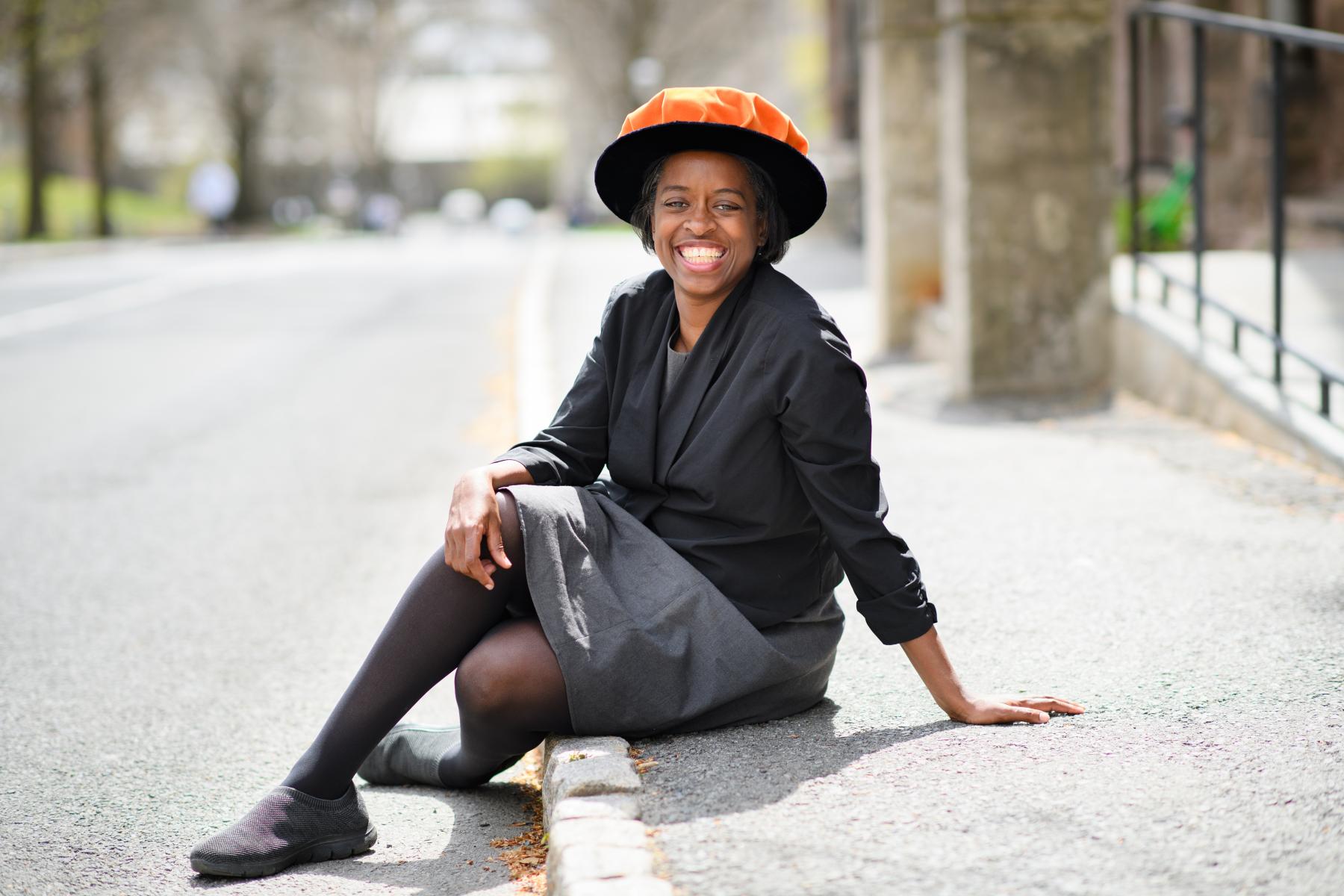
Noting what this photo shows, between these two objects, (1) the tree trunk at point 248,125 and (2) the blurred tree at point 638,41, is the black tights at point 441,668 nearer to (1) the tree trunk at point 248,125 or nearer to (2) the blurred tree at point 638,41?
(2) the blurred tree at point 638,41

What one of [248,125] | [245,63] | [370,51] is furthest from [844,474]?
[370,51]

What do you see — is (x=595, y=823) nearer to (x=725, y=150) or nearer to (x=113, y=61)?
(x=725, y=150)

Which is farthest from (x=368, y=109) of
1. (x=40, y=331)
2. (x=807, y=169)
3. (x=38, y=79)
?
(x=807, y=169)

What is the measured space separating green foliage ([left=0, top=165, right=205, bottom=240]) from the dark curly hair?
124ft

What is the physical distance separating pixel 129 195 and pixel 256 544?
61.9 meters

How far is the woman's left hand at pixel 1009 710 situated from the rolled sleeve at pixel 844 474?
0.24 metres

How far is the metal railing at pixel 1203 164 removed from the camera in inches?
237

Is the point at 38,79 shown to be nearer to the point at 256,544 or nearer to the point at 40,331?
the point at 40,331

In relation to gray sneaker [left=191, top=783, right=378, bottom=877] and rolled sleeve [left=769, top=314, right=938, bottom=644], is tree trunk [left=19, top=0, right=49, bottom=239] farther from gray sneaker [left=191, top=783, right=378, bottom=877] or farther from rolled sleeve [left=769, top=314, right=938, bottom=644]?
rolled sleeve [left=769, top=314, right=938, bottom=644]

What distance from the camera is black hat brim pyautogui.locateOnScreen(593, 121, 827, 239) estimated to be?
3281 mm

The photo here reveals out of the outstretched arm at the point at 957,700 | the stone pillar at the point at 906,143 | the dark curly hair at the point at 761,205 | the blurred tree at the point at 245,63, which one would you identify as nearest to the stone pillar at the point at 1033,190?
the stone pillar at the point at 906,143

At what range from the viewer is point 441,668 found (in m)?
3.25

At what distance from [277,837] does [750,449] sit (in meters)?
1.29

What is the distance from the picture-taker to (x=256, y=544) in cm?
641
